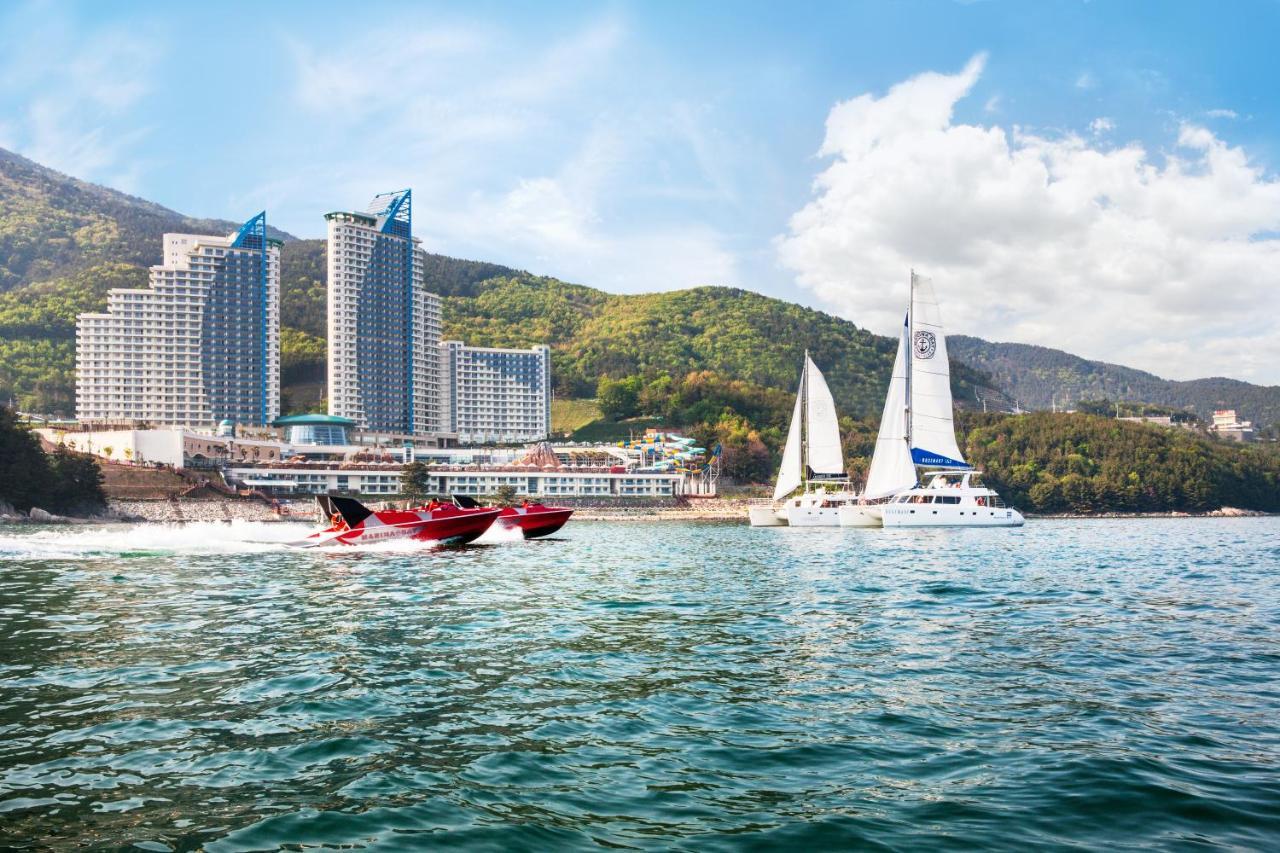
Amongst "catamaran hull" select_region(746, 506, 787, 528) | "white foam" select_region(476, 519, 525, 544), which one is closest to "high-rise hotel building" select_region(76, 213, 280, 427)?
"catamaran hull" select_region(746, 506, 787, 528)

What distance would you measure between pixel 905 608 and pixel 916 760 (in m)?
13.3

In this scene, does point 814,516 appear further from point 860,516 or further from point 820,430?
point 820,430

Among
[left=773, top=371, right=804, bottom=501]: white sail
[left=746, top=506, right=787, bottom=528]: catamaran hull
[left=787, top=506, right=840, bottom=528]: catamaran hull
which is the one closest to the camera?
[left=787, top=506, right=840, bottom=528]: catamaran hull

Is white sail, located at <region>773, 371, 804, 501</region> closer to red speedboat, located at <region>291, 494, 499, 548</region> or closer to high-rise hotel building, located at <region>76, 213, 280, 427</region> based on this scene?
red speedboat, located at <region>291, 494, 499, 548</region>

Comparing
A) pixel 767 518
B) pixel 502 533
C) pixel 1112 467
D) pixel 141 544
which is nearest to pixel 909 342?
pixel 767 518

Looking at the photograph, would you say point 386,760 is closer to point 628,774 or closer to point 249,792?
point 249,792

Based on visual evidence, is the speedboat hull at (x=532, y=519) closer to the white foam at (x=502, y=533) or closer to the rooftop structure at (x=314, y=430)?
→ the white foam at (x=502, y=533)

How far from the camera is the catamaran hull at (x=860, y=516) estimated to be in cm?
7806

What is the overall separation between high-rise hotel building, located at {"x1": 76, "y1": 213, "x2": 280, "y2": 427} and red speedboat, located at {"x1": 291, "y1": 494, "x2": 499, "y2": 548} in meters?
128

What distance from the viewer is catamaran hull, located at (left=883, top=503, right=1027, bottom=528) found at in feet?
245

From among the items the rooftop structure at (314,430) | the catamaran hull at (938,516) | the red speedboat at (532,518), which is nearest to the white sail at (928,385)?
the catamaran hull at (938,516)

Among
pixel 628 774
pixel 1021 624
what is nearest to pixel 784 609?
pixel 1021 624

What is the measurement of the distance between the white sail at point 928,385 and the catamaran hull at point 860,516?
568 cm

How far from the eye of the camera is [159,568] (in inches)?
1332
